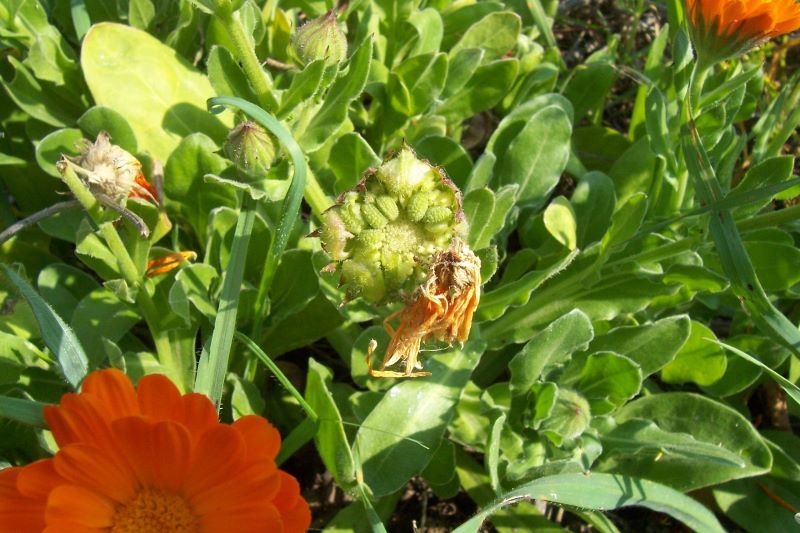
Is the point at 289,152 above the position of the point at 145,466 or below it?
above

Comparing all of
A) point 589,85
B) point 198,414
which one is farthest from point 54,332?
point 589,85

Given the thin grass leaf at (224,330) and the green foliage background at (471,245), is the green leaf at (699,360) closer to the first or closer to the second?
the green foliage background at (471,245)

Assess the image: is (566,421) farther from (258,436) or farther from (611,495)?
(258,436)

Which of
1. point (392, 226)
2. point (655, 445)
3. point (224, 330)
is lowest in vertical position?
point (655, 445)

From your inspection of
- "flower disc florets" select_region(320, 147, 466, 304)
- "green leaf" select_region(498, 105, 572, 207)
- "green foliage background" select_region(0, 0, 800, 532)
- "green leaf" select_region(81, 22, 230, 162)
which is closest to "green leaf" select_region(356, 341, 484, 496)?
"green foliage background" select_region(0, 0, 800, 532)

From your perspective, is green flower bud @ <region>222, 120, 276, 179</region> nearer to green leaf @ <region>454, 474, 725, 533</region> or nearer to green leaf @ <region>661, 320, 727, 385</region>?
green leaf @ <region>454, 474, 725, 533</region>
